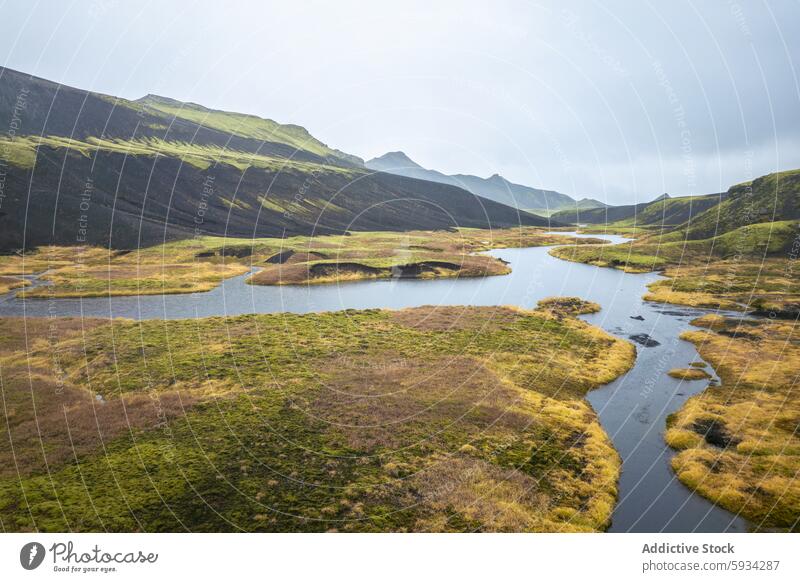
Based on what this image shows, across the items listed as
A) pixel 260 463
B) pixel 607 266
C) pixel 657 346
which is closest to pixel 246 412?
pixel 260 463

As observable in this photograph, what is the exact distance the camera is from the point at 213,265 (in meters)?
128

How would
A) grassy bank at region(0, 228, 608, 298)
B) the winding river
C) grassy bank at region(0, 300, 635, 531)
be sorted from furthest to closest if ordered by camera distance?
grassy bank at region(0, 228, 608, 298), the winding river, grassy bank at region(0, 300, 635, 531)

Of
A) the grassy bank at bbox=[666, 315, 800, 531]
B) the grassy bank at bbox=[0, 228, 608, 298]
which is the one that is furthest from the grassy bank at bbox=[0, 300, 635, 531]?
the grassy bank at bbox=[0, 228, 608, 298]

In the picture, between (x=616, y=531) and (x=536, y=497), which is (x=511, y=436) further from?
(x=616, y=531)

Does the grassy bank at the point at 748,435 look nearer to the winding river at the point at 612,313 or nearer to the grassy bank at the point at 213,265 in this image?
the winding river at the point at 612,313

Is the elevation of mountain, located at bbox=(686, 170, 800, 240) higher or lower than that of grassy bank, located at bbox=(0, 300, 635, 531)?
higher

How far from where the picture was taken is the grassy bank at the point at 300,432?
26703 millimetres

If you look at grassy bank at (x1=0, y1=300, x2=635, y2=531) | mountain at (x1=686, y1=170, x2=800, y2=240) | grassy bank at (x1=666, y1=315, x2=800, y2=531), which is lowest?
grassy bank at (x1=0, y1=300, x2=635, y2=531)

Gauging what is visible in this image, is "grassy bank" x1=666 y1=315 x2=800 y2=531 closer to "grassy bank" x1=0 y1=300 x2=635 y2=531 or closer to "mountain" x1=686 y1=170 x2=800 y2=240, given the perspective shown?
"grassy bank" x1=0 y1=300 x2=635 y2=531
